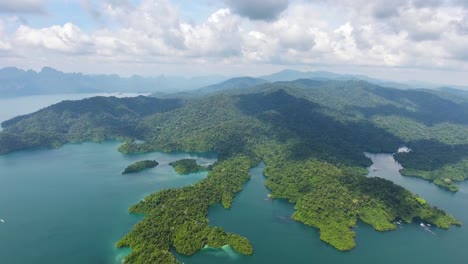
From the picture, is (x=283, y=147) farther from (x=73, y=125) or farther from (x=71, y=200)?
(x=73, y=125)

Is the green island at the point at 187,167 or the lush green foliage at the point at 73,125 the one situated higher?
the lush green foliage at the point at 73,125

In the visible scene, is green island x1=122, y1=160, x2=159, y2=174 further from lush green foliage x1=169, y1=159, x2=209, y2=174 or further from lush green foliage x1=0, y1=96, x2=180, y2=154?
lush green foliage x1=0, y1=96, x2=180, y2=154

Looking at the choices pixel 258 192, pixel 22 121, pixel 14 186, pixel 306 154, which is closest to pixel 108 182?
pixel 14 186

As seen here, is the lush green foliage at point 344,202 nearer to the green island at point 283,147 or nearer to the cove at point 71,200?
the green island at point 283,147

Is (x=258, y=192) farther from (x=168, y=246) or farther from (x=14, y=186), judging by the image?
(x=14, y=186)

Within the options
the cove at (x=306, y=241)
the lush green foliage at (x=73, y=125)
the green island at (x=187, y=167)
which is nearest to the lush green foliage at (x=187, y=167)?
the green island at (x=187, y=167)

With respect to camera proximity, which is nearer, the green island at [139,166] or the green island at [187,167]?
the green island at [187,167]

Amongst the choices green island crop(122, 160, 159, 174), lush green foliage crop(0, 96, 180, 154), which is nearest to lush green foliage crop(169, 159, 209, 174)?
green island crop(122, 160, 159, 174)
